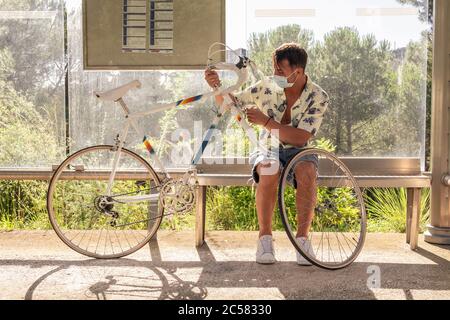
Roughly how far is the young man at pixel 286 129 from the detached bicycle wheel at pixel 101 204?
673mm

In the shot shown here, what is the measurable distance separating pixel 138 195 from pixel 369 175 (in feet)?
4.91

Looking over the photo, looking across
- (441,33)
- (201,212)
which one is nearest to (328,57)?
(441,33)

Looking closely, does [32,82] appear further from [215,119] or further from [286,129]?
[286,129]

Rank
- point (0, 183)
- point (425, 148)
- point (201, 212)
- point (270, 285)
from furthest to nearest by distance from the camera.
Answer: point (0, 183), point (425, 148), point (201, 212), point (270, 285)

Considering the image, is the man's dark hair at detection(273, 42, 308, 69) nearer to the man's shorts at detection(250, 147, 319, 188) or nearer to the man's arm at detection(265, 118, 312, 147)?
the man's arm at detection(265, 118, 312, 147)

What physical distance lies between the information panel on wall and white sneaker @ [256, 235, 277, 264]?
1479mm

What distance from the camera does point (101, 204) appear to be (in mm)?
4199

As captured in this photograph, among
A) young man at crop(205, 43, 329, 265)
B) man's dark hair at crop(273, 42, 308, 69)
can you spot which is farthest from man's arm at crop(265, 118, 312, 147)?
man's dark hair at crop(273, 42, 308, 69)

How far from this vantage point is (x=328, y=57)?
5.05 metres

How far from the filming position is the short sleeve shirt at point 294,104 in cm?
410

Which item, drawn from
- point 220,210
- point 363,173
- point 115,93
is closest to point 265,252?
point 363,173

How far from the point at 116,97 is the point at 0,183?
192 centimetres

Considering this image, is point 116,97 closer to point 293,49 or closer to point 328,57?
point 293,49

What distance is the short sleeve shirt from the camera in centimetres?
410
